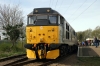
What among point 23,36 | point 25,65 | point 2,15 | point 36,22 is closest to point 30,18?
point 36,22

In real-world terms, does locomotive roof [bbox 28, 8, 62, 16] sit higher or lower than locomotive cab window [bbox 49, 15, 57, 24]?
higher

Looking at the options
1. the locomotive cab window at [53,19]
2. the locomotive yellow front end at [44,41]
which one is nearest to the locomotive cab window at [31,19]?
the locomotive yellow front end at [44,41]

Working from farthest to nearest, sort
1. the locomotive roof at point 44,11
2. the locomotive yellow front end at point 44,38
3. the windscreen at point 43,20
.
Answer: the locomotive roof at point 44,11 < the windscreen at point 43,20 < the locomotive yellow front end at point 44,38

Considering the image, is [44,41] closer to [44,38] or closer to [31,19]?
[44,38]

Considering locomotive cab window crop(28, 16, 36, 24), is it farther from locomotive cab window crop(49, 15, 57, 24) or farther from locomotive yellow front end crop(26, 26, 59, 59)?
locomotive cab window crop(49, 15, 57, 24)

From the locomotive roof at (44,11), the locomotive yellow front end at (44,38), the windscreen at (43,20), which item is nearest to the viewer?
the locomotive yellow front end at (44,38)

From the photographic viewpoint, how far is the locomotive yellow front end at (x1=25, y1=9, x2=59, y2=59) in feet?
41.2

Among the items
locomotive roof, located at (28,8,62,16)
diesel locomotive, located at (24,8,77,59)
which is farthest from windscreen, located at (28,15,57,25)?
locomotive roof, located at (28,8,62,16)

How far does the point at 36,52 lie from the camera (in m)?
12.8

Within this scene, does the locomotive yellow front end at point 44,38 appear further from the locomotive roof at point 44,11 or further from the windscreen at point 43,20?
the locomotive roof at point 44,11

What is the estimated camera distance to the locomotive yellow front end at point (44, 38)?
12547 millimetres

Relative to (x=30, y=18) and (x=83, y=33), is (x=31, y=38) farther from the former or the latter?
(x=83, y=33)

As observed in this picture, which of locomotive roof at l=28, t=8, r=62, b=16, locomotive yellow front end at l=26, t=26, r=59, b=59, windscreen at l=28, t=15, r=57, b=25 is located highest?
locomotive roof at l=28, t=8, r=62, b=16

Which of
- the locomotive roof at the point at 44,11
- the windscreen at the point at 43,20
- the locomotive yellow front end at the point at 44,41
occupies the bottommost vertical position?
the locomotive yellow front end at the point at 44,41
